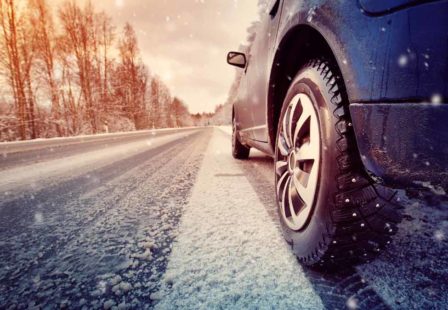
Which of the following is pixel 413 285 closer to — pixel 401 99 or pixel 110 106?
pixel 401 99

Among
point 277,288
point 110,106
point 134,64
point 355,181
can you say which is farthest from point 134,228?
point 134,64

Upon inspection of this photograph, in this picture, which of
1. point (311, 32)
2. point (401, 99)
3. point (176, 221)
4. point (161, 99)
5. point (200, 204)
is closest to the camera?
point (401, 99)

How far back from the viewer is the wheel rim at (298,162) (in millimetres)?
1038

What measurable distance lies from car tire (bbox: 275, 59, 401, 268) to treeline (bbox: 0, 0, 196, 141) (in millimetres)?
19558

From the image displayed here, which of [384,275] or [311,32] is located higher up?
[311,32]

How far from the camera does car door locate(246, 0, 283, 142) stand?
164 cm

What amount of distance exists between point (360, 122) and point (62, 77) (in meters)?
25.8

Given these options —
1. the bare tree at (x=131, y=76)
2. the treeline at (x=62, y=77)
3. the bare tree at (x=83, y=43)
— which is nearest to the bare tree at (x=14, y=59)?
the treeline at (x=62, y=77)

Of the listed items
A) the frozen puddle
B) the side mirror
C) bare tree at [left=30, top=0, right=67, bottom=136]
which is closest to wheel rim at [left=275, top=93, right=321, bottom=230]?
the frozen puddle

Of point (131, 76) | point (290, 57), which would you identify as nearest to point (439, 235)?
point (290, 57)

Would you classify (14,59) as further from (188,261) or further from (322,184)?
(322,184)

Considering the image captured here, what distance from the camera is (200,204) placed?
6.31ft

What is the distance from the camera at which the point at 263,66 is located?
1.94 m

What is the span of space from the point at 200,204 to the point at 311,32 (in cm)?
135
